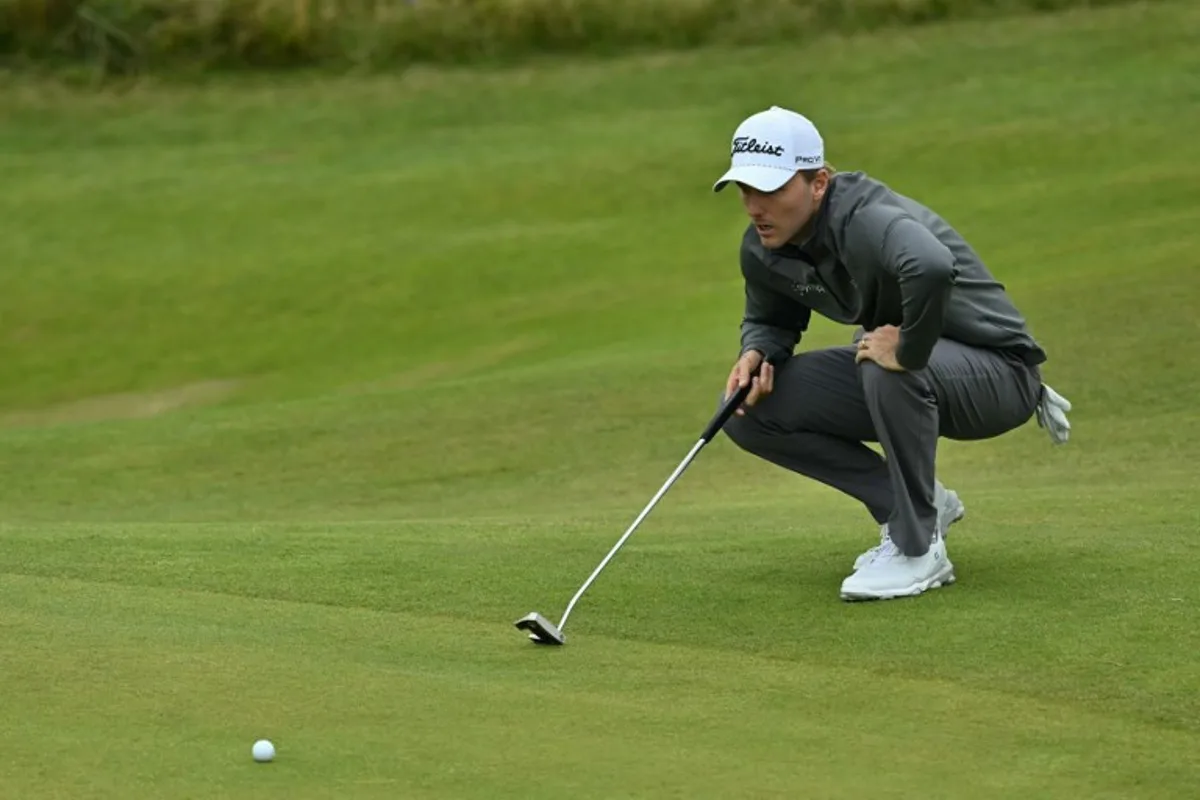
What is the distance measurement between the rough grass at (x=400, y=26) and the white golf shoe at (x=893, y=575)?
612 inches

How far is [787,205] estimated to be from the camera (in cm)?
547

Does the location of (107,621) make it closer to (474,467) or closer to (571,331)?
(474,467)

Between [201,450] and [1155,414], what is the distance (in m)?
4.75

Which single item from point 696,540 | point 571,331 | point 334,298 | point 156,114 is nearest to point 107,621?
point 696,540

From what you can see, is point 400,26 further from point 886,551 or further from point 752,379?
point 886,551

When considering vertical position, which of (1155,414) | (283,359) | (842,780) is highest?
(842,780)

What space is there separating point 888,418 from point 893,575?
0.44 meters

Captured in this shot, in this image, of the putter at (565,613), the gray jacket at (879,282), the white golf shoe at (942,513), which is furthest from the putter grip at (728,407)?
the white golf shoe at (942,513)

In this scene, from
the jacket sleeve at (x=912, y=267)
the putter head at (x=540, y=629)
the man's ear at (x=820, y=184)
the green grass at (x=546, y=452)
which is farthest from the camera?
the man's ear at (x=820, y=184)

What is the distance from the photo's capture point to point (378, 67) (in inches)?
808

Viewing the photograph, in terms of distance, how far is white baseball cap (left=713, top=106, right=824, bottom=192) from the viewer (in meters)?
5.40

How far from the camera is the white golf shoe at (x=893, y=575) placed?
5.62m

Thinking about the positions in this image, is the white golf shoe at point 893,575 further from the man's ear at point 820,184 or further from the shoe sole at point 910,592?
the man's ear at point 820,184

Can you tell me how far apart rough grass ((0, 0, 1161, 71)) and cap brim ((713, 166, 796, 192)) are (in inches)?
613
